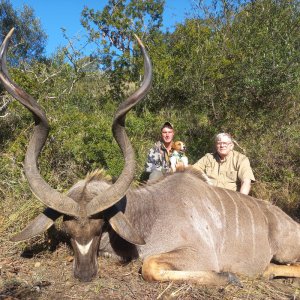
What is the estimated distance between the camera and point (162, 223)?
2998mm

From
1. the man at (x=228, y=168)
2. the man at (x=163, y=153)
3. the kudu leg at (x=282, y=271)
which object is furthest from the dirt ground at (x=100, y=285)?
the man at (x=163, y=153)

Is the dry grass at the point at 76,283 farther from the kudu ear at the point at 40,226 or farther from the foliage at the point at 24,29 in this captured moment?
the foliage at the point at 24,29

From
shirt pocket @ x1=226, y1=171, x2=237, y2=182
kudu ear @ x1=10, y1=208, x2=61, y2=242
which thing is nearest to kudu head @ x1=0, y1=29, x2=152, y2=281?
kudu ear @ x1=10, y1=208, x2=61, y2=242

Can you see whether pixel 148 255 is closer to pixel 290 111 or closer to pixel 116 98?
pixel 290 111

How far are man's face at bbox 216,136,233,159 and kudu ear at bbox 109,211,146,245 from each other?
1.67m

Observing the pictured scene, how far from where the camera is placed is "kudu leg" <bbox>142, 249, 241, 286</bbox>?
2.67 meters

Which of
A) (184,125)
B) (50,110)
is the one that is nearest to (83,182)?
(50,110)

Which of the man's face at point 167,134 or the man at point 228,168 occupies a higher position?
the man's face at point 167,134

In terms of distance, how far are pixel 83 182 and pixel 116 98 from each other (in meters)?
6.04

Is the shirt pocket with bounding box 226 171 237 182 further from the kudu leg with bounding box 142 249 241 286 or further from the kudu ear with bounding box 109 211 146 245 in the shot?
the kudu ear with bounding box 109 211 146 245

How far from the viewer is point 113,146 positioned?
4.90 meters

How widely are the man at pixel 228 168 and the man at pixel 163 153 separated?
1.79 ft

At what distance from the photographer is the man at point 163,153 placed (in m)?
4.66

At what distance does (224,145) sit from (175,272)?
68.5 inches
